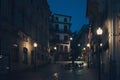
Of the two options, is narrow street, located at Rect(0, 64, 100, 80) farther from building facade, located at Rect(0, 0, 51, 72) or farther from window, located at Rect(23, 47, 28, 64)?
window, located at Rect(23, 47, 28, 64)

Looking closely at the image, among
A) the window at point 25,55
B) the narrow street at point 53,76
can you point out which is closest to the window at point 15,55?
the narrow street at point 53,76

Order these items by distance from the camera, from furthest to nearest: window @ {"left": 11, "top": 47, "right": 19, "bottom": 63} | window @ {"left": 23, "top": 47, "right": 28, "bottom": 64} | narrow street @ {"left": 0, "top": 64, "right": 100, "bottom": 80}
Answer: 1. window @ {"left": 23, "top": 47, "right": 28, "bottom": 64}
2. window @ {"left": 11, "top": 47, "right": 19, "bottom": 63}
3. narrow street @ {"left": 0, "top": 64, "right": 100, "bottom": 80}

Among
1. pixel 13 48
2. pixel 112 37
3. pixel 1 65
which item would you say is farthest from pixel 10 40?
pixel 112 37

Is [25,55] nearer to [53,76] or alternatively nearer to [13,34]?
[13,34]

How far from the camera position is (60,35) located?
329 feet

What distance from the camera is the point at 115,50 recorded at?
25.1 m

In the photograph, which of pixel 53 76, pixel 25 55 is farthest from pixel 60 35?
pixel 53 76

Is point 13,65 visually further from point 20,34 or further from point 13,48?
point 20,34

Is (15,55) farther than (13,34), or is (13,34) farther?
(15,55)

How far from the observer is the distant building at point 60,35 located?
97.9 metres

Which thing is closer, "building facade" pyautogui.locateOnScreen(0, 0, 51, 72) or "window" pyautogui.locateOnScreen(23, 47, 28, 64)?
"building facade" pyautogui.locateOnScreen(0, 0, 51, 72)

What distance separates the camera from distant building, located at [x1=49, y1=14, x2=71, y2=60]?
9794 centimetres

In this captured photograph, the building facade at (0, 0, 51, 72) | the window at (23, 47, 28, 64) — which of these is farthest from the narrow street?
the window at (23, 47, 28, 64)

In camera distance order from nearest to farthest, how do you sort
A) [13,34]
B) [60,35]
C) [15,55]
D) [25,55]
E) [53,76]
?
[53,76]
[13,34]
[15,55]
[25,55]
[60,35]
